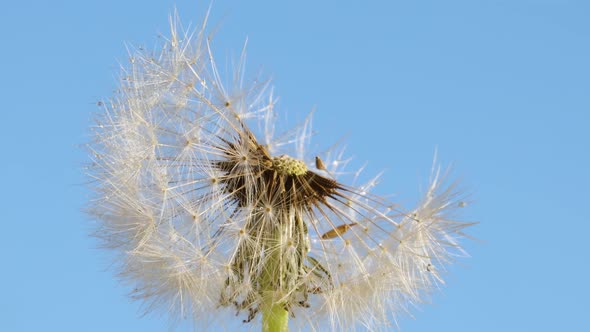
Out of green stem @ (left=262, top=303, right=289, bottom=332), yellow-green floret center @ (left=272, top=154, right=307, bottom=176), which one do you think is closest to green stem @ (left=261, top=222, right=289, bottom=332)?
green stem @ (left=262, top=303, right=289, bottom=332)

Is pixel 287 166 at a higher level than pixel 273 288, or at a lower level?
higher

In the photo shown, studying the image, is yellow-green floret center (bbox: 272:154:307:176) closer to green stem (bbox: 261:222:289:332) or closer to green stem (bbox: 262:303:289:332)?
green stem (bbox: 261:222:289:332)

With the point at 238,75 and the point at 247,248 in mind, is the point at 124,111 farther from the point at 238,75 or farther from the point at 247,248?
the point at 247,248

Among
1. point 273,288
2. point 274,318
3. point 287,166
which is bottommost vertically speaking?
point 274,318

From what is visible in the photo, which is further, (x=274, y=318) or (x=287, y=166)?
(x=287, y=166)

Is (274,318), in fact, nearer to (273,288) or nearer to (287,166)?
(273,288)

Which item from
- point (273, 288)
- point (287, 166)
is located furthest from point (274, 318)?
point (287, 166)
